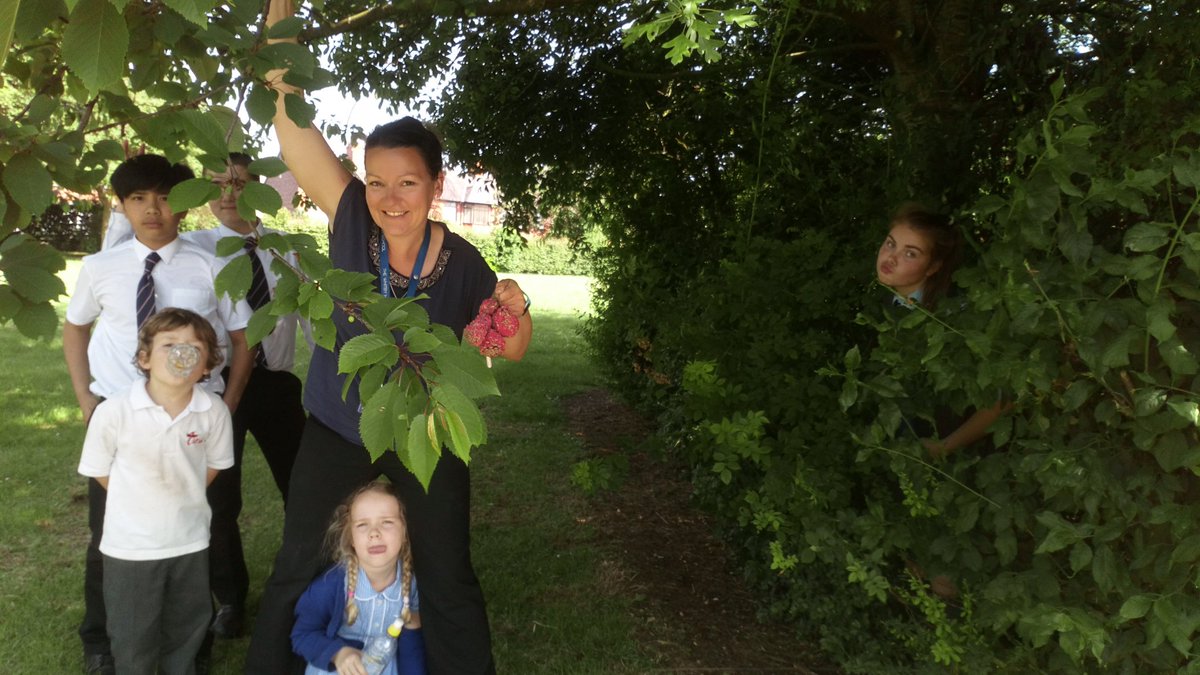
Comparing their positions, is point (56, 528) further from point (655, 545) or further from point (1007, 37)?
point (1007, 37)

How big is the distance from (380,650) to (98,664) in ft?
4.04

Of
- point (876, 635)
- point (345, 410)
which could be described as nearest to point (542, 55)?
point (345, 410)

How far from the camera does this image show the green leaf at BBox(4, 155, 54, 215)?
64.4 inches

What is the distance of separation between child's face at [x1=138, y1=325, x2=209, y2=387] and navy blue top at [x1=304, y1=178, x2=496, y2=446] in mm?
548

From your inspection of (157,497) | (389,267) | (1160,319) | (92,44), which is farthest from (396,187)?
(1160,319)

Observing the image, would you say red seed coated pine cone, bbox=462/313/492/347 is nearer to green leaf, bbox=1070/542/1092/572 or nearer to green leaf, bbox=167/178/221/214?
green leaf, bbox=167/178/221/214

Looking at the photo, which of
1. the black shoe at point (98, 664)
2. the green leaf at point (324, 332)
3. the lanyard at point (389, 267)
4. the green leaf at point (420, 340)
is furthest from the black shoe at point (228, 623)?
the green leaf at point (420, 340)

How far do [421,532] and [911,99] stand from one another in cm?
273

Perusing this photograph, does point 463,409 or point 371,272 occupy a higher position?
point 371,272

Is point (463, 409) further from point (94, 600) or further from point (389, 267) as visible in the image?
point (94, 600)

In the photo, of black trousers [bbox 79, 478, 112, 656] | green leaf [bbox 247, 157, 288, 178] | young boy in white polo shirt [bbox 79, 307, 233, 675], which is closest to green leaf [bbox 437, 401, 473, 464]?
green leaf [bbox 247, 157, 288, 178]

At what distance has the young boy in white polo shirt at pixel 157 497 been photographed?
268 centimetres

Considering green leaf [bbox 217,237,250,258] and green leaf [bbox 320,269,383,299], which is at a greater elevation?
green leaf [bbox 217,237,250,258]

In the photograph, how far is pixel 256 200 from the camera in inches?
59.1
